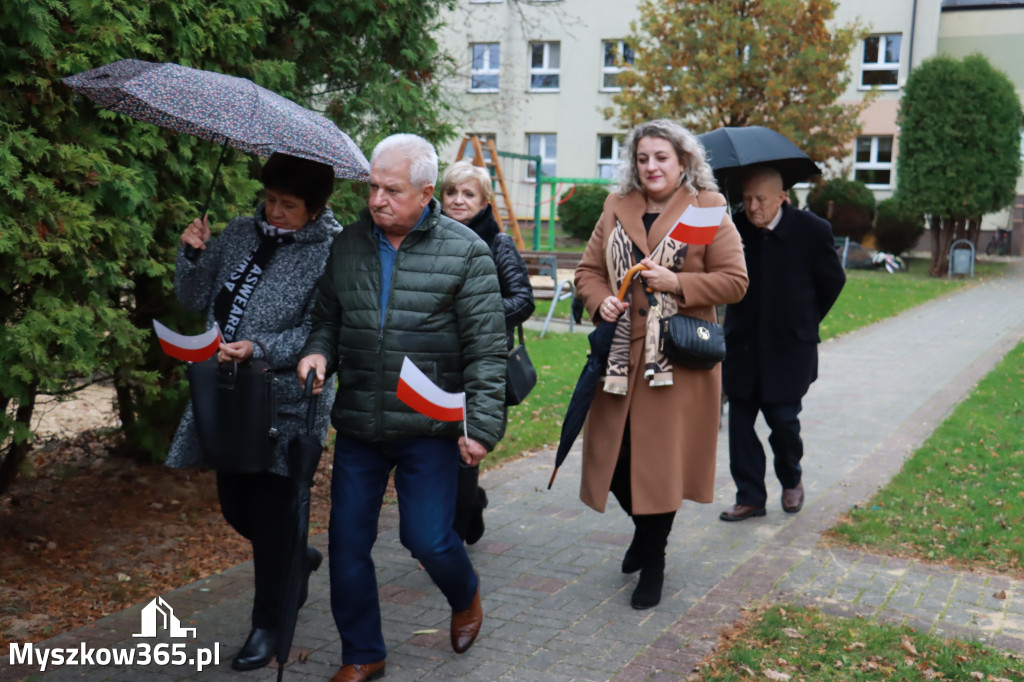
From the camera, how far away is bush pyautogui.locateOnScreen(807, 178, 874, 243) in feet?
105

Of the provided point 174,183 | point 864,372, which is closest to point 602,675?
point 174,183

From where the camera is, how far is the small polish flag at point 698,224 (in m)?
4.61

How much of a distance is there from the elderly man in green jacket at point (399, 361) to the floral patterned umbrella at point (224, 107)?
0.22 meters

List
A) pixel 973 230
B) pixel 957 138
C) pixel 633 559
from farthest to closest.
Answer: pixel 973 230, pixel 957 138, pixel 633 559

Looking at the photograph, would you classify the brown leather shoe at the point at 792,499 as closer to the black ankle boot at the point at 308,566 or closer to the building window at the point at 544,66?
the black ankle boot at the point at 308,566

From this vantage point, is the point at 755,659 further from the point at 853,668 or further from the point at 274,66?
the point at 274,66

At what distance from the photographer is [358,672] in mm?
4031

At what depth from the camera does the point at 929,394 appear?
11172 millimetres

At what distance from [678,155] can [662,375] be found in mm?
981

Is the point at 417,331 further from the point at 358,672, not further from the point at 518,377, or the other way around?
the point at 358,672

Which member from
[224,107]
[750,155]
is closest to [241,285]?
[224,107]

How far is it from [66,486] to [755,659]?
4513mm

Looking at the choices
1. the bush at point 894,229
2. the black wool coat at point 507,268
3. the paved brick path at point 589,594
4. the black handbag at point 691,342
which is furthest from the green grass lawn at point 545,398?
the bush at point 894,229

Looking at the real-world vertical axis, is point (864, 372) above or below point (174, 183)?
below
